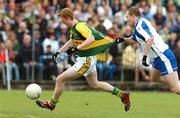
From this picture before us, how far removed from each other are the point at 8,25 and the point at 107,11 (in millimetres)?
3631

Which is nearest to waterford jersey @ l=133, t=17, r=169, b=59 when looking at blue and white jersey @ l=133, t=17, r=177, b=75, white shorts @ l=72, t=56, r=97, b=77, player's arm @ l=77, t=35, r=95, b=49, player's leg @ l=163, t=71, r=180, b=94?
blue and white jersey @ l=133, t=17, r=177, b=75

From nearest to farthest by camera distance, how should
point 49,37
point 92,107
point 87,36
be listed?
point 87,36 < point 92,107 < point 49,37

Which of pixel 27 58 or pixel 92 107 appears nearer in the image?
pixel 92 107

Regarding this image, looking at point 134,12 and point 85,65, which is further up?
point 134,12

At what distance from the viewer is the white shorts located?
572 inches

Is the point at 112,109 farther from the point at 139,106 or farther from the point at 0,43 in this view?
the point at 0,43

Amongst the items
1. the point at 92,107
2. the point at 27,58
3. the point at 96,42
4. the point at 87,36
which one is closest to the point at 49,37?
the point at 27,58

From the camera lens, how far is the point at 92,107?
1636 cm

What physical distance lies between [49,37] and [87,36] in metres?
9.86

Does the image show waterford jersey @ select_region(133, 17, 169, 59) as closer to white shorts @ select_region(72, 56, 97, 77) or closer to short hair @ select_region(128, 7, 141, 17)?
short hair @ select_region(128, 7, 141, 17)

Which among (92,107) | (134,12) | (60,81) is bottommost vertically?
(92,107)

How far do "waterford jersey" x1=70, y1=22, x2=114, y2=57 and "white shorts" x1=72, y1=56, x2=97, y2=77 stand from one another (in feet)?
0.31

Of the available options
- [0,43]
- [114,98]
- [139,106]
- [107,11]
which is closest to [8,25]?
[0,43]

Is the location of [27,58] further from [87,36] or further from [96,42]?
[87,36]
